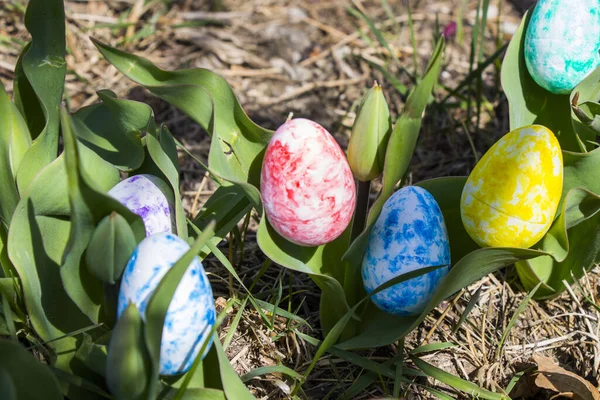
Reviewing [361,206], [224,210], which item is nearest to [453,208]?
[361,206]

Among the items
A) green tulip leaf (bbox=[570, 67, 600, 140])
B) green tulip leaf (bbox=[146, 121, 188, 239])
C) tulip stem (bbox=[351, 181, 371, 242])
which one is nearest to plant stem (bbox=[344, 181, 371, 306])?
tulip stem (bbox=[351, 181, 371, 242])

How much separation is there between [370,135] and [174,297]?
1.39 ft

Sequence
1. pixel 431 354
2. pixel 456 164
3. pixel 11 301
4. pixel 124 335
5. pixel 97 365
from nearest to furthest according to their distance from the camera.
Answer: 1. pixel 124 335
2. pixel 97 365
3. pixel 11 301
4. pixel 431 354
5. pixel 456 164

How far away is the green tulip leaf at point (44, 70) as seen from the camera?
1.27 metres

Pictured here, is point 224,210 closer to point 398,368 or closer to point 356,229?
point 356,229

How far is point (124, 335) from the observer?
0.95m

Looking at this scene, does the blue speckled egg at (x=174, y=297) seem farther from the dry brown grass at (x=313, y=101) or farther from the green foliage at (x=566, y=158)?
the green foliage at (x=566, y=158)

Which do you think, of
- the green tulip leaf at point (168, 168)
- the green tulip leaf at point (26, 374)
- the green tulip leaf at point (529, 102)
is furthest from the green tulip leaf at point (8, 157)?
the green tulip leaf at point (529, 102)

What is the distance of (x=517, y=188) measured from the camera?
113cm

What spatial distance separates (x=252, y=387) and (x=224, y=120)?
50cm

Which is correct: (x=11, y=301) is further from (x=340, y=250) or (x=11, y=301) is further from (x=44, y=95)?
(x=340, y=250)

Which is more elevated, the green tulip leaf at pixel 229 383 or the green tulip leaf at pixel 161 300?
the green tulip leaf at pixel 161 300

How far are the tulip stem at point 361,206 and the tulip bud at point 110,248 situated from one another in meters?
0.45

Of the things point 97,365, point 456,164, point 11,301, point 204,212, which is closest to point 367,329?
point 204,212
